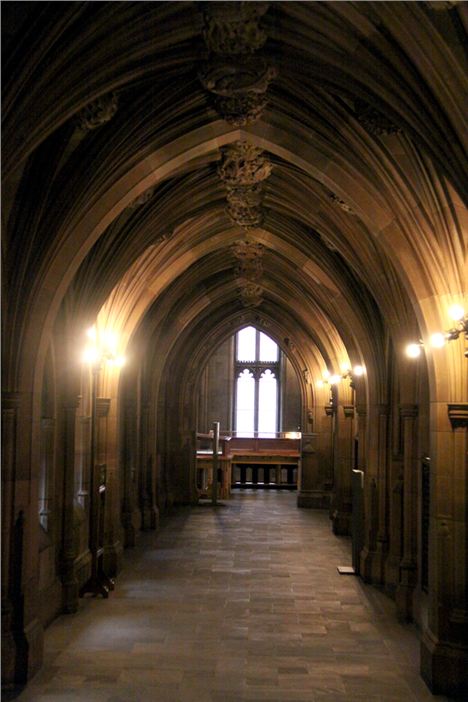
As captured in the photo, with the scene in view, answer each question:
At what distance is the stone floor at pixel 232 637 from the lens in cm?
691

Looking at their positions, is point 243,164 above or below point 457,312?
above

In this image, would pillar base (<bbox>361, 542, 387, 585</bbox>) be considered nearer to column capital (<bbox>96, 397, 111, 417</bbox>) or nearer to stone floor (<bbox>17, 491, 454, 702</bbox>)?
stone floor (<bbox>17, 491, 454, 702</bbox>)

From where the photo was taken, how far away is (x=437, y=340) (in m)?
7.18

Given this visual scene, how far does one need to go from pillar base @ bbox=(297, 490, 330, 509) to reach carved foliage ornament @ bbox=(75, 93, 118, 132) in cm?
1388

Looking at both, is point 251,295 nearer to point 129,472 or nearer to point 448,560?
point 129,472

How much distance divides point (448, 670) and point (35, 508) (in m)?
3.67

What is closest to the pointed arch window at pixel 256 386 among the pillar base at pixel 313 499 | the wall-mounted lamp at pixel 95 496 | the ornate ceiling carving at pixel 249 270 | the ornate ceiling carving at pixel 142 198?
the pillar base at pixel 313 499

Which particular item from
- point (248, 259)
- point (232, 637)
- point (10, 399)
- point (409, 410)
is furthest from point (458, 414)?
point (248, 259)

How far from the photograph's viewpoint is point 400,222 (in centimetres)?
770

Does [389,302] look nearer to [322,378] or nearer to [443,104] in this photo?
[443,104]

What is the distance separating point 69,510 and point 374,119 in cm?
526

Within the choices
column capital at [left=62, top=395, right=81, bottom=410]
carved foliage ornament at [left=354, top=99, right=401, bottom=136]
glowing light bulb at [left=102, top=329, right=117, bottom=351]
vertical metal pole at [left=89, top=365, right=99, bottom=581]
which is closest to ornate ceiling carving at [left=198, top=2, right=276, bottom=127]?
carved foliage ornament at [left=354, top=99, right=401, bottom=136]

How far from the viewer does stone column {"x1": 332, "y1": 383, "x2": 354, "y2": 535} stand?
15211 millimetres

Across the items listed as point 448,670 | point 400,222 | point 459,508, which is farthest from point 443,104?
point 448,670
